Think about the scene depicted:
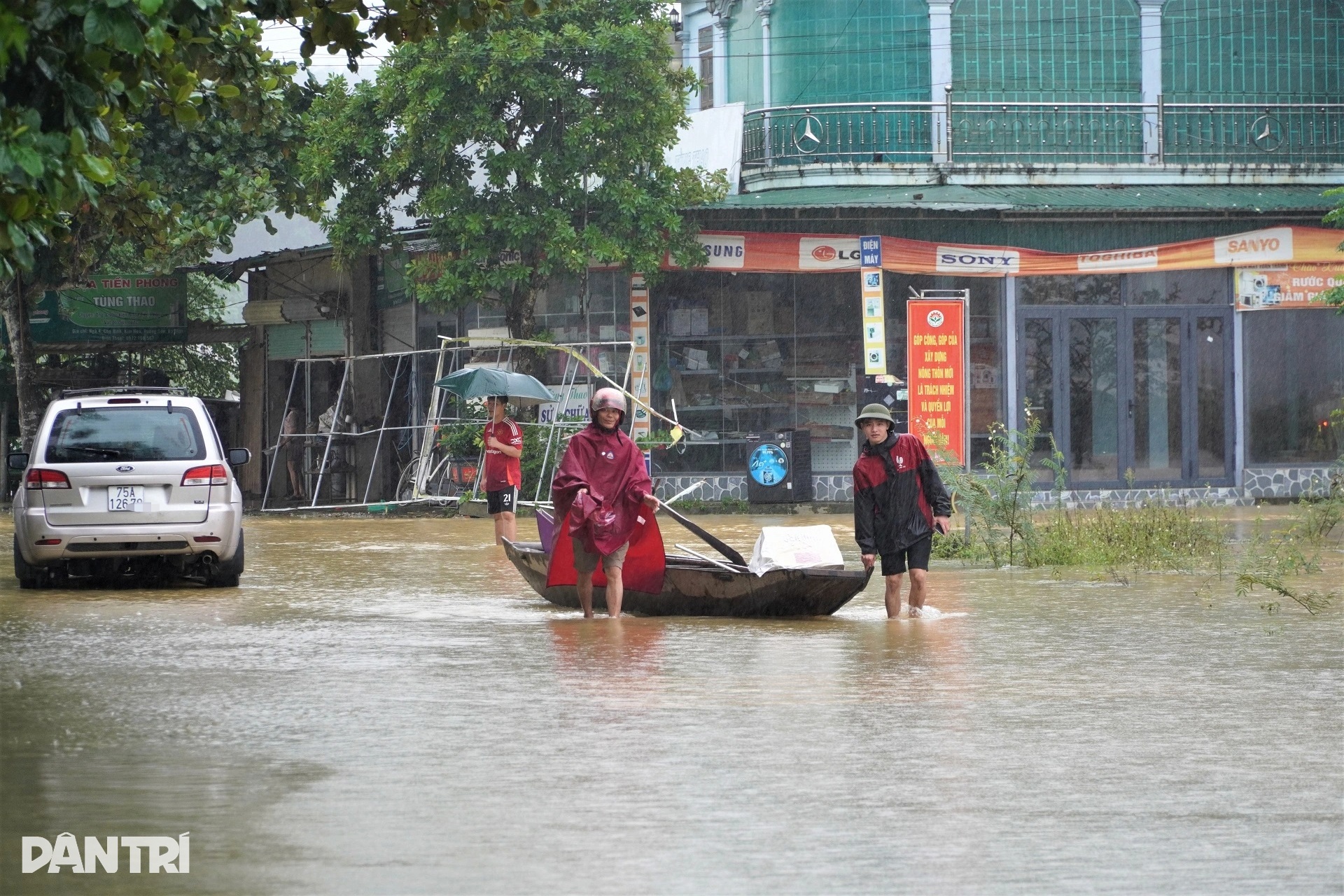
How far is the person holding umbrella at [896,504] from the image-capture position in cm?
1259

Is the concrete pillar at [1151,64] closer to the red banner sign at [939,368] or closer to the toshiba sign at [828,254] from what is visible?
the red banner sign at [939,368]

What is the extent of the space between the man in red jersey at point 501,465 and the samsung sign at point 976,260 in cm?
976

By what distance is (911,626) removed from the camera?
486 inches

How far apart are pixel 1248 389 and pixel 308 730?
73.1 ft

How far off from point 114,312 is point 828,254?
13.5m

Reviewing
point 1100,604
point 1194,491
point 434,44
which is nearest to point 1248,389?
point 1194,491

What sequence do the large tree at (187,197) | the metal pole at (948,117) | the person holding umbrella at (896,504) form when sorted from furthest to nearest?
the metal pole at (948,117) → the large tree at (187,197) → the person holding umbrella at (896,504)

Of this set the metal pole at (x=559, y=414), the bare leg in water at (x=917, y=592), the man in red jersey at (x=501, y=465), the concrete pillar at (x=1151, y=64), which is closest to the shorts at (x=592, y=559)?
the bare leg in water at (x=917, y=592)

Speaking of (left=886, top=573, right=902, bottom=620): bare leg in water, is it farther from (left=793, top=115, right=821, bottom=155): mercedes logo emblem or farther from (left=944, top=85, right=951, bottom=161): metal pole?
(left=793, top=115, right=821, bottom=155): mercedes logo emblem

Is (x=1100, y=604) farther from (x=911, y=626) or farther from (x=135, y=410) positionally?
(x=135, y=410)

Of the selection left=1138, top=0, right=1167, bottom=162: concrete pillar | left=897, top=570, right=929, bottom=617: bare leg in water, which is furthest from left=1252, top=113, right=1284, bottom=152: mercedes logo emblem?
left=897, top=570, right=929, bottom=617: bare leg in water

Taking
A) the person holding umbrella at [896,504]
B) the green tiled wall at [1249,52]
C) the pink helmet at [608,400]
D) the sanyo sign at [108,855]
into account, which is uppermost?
the green tiled wall at [1249,52]

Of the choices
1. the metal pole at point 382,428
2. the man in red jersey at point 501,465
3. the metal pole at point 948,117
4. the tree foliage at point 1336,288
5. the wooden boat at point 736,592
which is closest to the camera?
the wooden boat at point 736,592

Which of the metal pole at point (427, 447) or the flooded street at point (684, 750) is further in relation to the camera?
the metal pole at point (427, 447)
